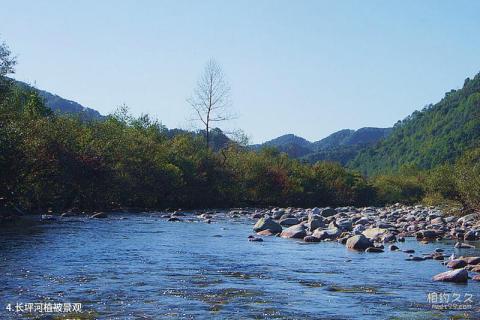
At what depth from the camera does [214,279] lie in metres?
13.4

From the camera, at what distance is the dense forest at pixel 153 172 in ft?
100

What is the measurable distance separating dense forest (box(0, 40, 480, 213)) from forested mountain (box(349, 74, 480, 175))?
28567 millimetres

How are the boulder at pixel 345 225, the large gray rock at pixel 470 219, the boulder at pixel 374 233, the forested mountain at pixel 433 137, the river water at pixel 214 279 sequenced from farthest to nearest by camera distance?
the forested mountain at pixel 433 137, the large gray rock at pixel 470 219, the boulder at pixel 345 225, the boulder at pixel 374 233, the river water at pixel 214 279

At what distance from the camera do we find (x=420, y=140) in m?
139

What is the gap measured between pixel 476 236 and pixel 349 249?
6.62 meters

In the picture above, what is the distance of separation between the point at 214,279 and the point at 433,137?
126 m

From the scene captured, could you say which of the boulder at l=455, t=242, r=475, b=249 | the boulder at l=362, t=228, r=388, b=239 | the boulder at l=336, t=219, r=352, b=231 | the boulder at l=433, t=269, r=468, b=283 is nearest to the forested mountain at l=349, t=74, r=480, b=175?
the boulder at l=336, t=219, r=352, b=231

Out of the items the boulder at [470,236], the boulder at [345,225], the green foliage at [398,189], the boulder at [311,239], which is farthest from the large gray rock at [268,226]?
the green foliage at [398,189]

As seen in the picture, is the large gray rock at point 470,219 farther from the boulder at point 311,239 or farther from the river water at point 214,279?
the boulder at point 311,239

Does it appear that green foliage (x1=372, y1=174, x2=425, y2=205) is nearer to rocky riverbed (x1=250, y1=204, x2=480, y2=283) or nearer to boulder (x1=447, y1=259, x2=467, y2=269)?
rocky riverbed (x1=250, y1=204, x2=480, y2=283)

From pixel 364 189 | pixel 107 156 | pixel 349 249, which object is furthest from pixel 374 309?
pixel 364 189

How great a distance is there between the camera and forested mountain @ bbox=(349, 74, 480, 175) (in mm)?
111688

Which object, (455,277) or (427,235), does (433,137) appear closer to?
(427,235)

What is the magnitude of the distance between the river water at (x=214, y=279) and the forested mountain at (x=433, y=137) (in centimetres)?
9013
